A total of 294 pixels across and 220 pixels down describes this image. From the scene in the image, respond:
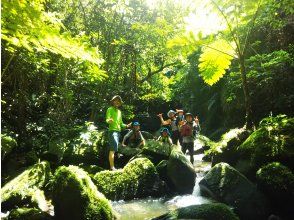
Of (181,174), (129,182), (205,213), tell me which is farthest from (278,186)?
(129,182)

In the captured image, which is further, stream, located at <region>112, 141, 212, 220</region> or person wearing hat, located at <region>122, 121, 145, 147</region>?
person wearing hat, located at <region>122, 121, 145, 147</region>

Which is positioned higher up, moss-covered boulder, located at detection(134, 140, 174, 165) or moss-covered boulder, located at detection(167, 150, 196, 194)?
moss-covered boulder, located at detection(134, 140, 174, 165)

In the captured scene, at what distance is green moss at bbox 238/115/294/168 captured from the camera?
654cm

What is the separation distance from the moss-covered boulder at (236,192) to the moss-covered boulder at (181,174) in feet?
2.77

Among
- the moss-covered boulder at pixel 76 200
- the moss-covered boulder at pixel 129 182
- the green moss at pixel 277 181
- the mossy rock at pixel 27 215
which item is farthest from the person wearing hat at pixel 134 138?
the mossy rock at pixel 27 215

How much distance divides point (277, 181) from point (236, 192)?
802 mm

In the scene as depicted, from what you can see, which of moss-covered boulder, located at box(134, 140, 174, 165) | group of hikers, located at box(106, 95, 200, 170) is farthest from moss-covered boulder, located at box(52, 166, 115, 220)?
moss-covered boulder, located at box(134, 140, 174, 165)

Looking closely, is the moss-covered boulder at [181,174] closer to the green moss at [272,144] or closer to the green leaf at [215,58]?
the green moss at [272,144]

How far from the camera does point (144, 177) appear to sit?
803 centimetres

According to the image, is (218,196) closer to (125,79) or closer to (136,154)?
(136,154)

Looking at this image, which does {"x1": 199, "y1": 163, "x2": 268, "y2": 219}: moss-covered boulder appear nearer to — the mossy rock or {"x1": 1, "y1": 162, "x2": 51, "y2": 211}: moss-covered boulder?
the mossy rock

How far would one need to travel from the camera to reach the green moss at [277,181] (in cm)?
587

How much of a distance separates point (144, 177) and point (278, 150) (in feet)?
10.7

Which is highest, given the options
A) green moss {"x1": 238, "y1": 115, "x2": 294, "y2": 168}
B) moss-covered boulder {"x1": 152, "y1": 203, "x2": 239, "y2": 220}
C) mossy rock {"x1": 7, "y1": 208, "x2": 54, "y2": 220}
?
green moss {"x1": 238, "y1": 115, "x2": 294, "y2": 168}
